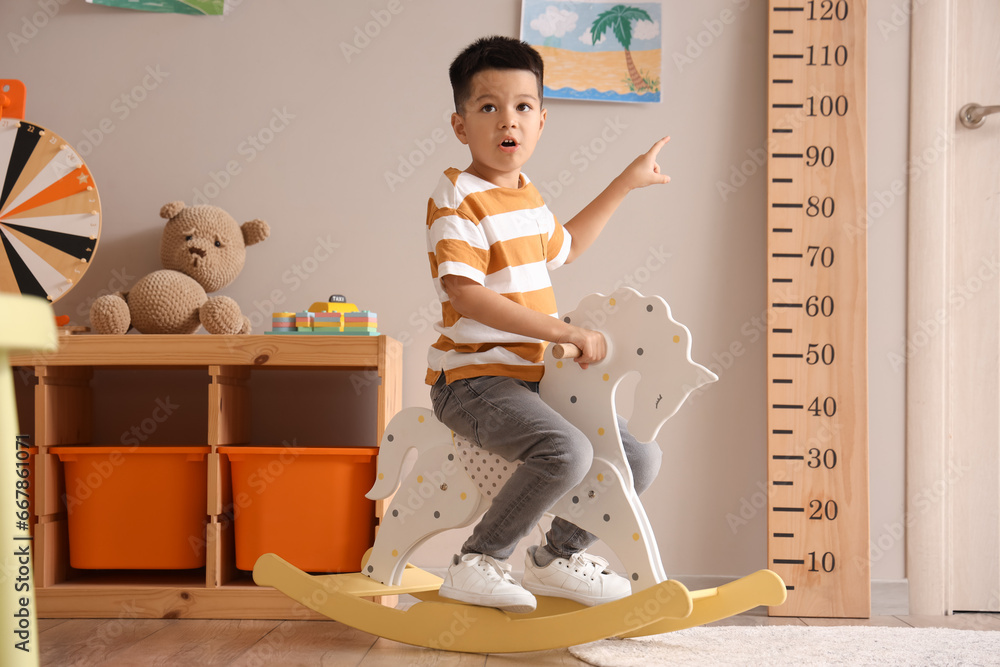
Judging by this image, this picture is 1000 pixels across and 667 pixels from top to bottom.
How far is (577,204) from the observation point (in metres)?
1.81

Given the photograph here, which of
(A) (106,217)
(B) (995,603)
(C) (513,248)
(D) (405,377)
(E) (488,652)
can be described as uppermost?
(A) (106,217)

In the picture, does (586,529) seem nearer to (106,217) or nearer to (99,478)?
(99,478)

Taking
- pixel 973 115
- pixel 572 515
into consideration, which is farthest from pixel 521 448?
pixel 973 115

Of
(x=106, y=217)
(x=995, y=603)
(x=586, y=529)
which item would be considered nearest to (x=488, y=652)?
(x=586, y=529)

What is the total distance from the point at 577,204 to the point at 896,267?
734mm

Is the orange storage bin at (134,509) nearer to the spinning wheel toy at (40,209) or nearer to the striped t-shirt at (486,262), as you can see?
the spinning wheel toy at (40,209)

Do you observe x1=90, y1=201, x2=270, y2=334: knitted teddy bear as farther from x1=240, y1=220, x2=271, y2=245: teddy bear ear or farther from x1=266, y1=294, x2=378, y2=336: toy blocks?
x1=266, y1=294, x2=378, y2=336: toy blocks

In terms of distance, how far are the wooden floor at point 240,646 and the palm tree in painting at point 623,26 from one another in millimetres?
1209

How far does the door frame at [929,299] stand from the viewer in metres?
1.71

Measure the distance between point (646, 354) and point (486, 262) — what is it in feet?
0.94

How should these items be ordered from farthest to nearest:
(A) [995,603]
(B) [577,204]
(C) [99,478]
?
(B) [577,204]
(A) [995,603]
(C) [99,478]

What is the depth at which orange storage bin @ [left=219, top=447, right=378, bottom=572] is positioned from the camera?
152 centimetres

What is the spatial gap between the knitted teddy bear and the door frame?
1464 millimetres

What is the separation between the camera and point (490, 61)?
123 centimetres
